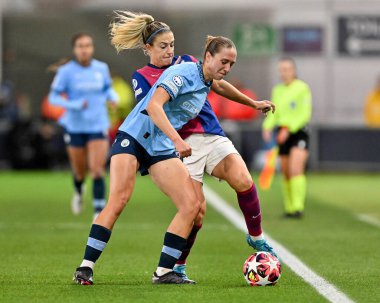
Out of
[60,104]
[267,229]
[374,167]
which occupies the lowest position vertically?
[374,167]

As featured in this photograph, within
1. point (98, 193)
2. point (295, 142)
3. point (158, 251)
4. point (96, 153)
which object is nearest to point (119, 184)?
point (158, 251)

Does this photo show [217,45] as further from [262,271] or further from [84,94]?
[84,94]

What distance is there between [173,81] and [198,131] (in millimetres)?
1147

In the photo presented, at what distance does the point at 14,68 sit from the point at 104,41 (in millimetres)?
2467

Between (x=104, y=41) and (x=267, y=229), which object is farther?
(x=104, y=41)

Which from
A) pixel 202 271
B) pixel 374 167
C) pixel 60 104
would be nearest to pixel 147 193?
pixel 60 104

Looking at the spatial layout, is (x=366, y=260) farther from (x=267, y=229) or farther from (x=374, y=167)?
(x=374, y=167)

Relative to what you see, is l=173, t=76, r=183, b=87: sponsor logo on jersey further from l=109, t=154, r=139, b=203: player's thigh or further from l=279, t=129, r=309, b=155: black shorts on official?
l=279, t=129, r=309, b=155: black shorts on official

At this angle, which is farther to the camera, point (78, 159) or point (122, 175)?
point (78, 159)

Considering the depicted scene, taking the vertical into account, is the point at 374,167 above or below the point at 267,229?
below

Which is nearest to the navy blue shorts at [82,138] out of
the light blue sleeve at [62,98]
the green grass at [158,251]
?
the light blue sleeve at [62,98]

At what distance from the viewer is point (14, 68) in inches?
1208

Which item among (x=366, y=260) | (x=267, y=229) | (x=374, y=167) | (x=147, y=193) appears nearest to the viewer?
(x=366, y=260)

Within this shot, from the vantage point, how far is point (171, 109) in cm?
901
